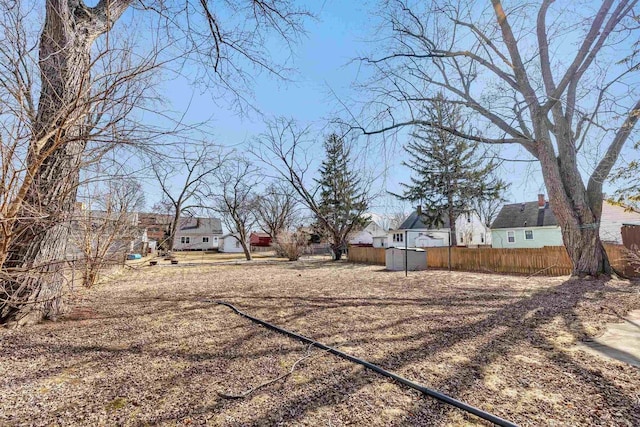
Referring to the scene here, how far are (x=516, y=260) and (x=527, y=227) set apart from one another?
13.1 m

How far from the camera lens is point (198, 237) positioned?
4050cm

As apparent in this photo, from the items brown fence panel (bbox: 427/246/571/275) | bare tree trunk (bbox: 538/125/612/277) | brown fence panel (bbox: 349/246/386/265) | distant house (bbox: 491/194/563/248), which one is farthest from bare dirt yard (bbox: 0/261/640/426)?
distant house (bbox: 491/194/563/248)

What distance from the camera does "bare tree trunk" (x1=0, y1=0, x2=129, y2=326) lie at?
243 cm

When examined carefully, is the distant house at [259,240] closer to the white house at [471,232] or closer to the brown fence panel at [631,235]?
the white house at [471,232]

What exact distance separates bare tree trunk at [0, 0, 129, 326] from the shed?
402 inches

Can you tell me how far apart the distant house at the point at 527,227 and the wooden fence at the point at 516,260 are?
11.5m

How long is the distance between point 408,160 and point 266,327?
72.9 ft

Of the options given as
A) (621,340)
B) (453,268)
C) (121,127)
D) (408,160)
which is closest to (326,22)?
(121,127)

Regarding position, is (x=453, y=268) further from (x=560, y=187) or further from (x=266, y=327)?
(x=266, y=327)

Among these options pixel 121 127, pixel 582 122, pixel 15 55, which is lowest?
pixel 121 127

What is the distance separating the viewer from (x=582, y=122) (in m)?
7.76

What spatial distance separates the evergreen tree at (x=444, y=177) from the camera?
20969mm

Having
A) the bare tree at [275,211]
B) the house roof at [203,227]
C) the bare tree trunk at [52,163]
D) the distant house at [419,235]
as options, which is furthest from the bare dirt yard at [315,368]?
the house roof at [203,227]

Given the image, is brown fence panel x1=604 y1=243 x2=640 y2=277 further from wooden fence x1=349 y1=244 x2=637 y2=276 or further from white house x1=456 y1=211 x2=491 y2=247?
white house x1=456 y1=211 x2=491 y2=247
